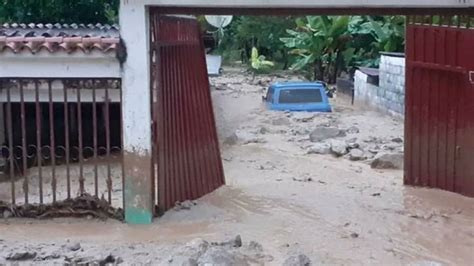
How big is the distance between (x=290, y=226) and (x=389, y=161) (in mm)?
4785

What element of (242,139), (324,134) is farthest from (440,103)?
(242,139)

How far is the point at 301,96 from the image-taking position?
2123cm

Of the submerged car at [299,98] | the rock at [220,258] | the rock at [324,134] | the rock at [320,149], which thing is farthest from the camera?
the submerged car at [299,98]

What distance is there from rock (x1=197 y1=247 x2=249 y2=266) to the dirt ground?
15mm

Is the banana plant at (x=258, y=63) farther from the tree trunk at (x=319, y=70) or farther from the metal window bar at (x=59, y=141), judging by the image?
the metal window bar at (x=59, y=141)

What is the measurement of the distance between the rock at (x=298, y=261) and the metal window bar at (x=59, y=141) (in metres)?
2.83

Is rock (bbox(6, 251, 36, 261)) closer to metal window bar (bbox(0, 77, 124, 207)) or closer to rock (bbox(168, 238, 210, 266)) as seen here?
rock (bbox(168, 238, 210, 266))

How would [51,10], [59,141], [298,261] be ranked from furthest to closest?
1. [51,10]
2. [59,141]
3. [298,261]

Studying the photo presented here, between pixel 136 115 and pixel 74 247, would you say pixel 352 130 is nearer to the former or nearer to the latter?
pixel 136 115

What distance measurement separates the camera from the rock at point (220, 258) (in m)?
7.54

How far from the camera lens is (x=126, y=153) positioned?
984cm

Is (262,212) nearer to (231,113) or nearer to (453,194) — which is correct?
(453,194)

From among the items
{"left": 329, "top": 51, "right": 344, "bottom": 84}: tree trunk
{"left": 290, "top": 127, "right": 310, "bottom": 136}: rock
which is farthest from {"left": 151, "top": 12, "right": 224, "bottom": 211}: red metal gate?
{"left": 329, "top": 51, "right": 344, "bottom": 84}: tree trunk

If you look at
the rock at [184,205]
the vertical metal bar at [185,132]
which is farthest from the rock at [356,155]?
the rock at [184,205]
